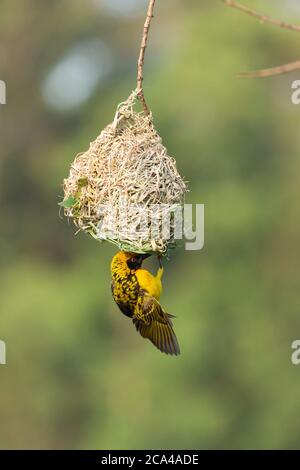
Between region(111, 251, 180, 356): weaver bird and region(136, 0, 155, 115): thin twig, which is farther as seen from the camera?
region(111, 251, 180, 356): weaver bird

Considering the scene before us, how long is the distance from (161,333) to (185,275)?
1356cm

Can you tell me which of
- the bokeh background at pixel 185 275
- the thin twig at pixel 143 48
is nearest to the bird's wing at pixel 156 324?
the thin twig at pixel 143 48

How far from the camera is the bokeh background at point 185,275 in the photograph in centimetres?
1708

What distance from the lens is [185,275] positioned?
18.5 metres

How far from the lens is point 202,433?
16719mm

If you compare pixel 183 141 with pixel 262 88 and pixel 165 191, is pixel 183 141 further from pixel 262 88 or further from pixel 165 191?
pixel 165 191

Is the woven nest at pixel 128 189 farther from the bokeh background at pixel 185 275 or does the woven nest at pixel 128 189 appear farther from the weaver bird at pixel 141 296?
the bokeh background at pixel 185 275

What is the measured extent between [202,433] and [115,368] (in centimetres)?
176

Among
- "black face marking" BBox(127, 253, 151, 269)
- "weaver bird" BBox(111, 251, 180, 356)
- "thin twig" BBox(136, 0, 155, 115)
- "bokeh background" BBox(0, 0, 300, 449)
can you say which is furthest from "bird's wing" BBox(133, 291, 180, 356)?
"bokeh background" BBox(0, 0, 300, 449)

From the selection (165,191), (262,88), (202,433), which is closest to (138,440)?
(202,433)

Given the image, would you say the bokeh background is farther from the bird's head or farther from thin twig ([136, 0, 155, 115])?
thin twig ([136, 0, 155, 115])

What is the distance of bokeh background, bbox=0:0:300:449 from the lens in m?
17.1

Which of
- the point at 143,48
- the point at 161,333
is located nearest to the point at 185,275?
the point at 161,333

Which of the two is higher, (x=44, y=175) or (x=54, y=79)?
(x=54, y=79)
